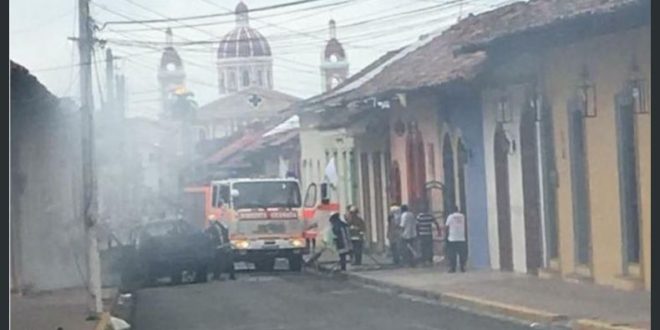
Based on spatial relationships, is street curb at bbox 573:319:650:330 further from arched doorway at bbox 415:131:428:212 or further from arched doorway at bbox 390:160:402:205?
arched doorway at bbox 390:160:402:205

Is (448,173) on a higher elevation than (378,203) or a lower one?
higher

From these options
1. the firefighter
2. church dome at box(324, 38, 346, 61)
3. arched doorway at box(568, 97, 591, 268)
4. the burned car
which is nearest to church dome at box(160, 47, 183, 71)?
church dome at box(324, 38, 346, 61)

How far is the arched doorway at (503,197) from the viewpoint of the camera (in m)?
30.4

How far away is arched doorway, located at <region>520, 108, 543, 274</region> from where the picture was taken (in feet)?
93.2

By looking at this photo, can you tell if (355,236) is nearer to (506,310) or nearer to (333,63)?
(333,63)

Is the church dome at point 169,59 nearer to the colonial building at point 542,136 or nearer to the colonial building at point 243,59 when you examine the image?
the colonial building at point 243,59

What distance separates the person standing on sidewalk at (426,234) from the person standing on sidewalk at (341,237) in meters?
2.56

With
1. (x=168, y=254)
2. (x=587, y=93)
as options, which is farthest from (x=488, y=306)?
(x=168, y=254)

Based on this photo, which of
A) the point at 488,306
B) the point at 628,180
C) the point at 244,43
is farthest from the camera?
the point at 244,43

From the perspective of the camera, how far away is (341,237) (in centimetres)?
3684

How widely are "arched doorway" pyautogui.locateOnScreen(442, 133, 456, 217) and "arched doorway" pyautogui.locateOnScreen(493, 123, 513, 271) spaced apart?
10.1 ft

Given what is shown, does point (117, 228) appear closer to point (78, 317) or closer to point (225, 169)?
point (225, 169)

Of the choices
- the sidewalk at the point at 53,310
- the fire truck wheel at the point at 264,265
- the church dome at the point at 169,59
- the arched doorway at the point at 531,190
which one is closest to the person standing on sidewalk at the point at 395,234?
the fire truck wheel at the point at 264,265

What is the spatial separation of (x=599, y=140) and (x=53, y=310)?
28.1ft
